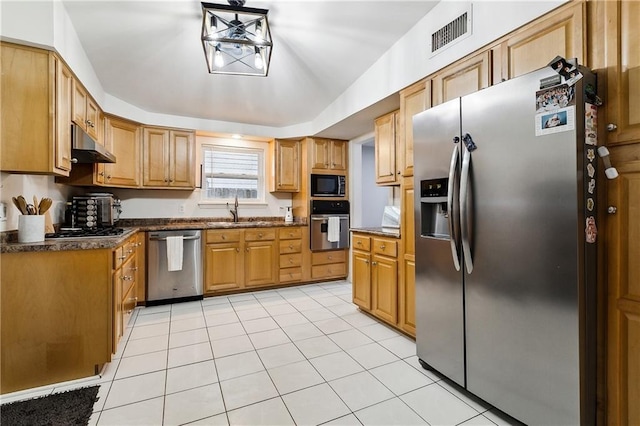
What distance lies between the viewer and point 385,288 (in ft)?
9.16

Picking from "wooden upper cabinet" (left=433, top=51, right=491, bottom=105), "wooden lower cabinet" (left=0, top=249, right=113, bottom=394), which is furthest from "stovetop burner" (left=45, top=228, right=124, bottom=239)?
"wooden upper cabinet" (left=433, top=51, right=491, bottom=105)

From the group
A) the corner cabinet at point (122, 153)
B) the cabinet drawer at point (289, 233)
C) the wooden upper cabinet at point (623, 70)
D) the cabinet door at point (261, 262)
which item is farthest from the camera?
the cabinet drawer at point (289, 233)

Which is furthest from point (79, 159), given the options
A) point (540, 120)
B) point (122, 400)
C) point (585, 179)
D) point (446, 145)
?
point (585, 179)

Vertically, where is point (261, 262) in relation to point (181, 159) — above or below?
below

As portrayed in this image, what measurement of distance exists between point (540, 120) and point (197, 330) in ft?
9.92

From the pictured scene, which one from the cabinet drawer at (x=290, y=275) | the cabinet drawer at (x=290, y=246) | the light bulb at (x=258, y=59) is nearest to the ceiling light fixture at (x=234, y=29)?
the light bulb at (x=258, y=59)

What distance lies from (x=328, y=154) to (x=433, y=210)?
2.64 metres

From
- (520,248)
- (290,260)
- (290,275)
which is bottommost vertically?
(290,275)

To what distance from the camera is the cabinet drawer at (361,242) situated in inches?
120

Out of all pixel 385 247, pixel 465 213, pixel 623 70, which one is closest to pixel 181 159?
pixel 385 247

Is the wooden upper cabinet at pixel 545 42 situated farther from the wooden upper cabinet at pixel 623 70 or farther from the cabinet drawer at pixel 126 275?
the cabinet drawer at pixel 126 275

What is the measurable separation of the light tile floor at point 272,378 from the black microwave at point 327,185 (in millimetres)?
1895

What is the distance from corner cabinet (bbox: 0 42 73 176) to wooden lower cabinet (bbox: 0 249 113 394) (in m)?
0.60

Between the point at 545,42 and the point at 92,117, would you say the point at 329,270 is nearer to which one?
the point at 92,117
